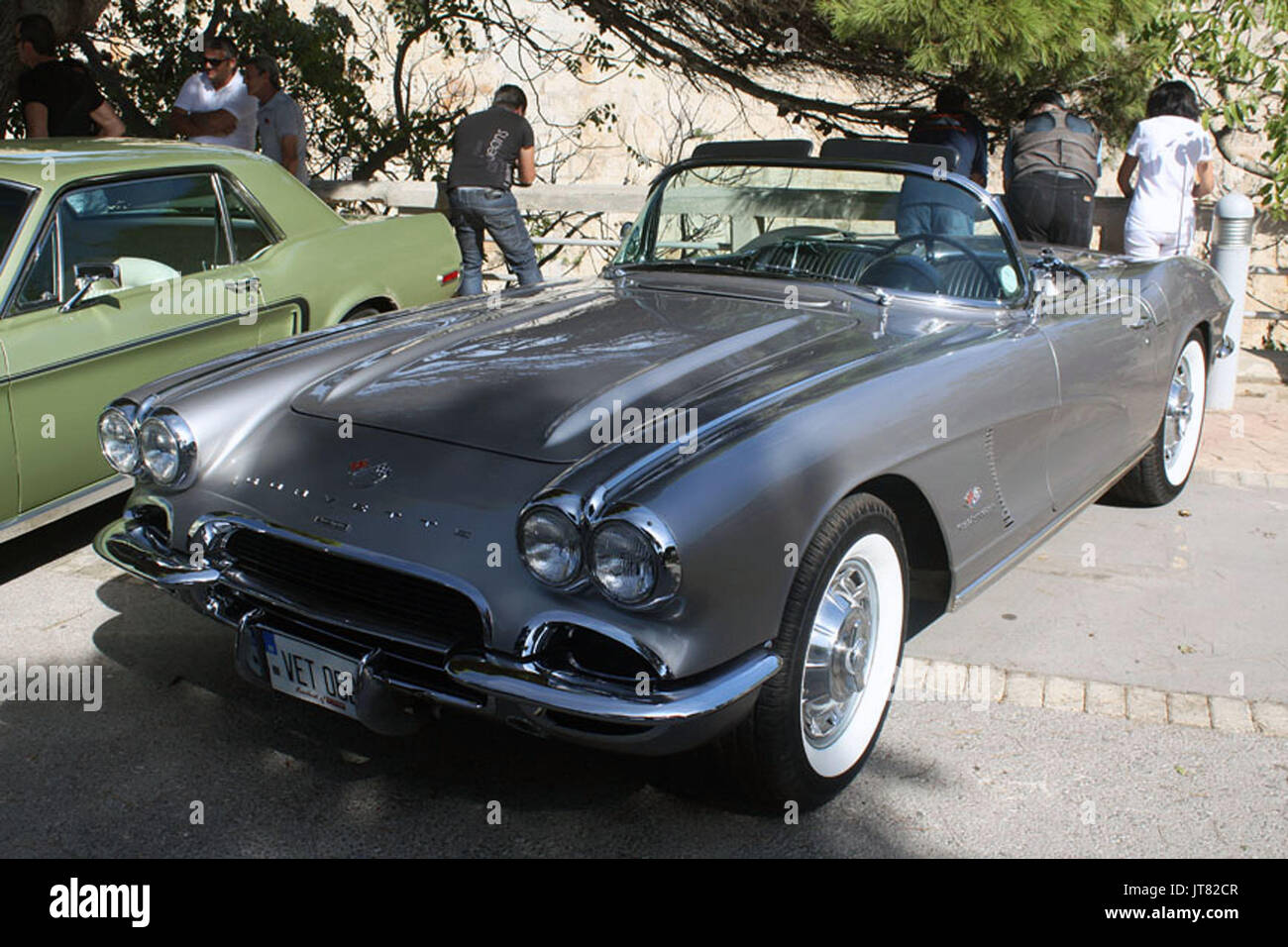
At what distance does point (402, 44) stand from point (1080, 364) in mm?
8469

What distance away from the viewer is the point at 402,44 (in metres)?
11.0

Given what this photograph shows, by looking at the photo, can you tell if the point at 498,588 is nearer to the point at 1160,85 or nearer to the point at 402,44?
the point at 1160,85

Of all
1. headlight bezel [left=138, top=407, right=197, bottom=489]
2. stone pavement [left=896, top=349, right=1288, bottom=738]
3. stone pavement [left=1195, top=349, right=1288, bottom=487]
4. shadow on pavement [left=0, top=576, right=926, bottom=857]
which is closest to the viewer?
shadow on pavement [left=0, top=576, right=926, bottom=857]

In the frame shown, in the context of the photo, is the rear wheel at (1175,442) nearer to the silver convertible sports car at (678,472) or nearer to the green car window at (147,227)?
the silver convertible sports car at (678,472)

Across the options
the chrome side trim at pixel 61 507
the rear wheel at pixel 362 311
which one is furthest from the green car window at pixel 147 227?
the chrome side trim at pixel 61 507

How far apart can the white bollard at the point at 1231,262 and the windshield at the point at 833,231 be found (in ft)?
10.5

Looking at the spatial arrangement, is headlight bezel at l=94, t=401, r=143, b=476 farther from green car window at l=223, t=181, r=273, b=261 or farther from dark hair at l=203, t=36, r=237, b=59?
dark hair at l=203, t=36, r=237, b=59

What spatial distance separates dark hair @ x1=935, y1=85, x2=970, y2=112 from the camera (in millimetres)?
6824

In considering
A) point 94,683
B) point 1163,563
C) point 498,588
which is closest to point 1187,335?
point 1163,563

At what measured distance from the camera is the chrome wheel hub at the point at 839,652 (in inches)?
117

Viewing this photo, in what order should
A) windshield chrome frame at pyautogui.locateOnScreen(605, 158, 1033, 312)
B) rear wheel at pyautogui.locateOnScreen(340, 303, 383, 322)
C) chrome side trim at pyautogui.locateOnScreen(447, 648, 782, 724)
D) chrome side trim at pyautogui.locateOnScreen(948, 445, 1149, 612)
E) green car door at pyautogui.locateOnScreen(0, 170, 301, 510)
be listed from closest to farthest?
chrome side trim at pyautogui.locateOnScreen(447, 648, 782, 724), chrome side trim at pyautogui.locateOnScreen(948, 445, 1149, 612), windshield chrome frame at pyautogui.locateOnScreen(605, 158, 1033, 312), green car door at pyautogui.locateOnScreen(0, 170, 301, 510), rear wheel at pyautogui.locateOnScreen(340, 303, 383, 322)

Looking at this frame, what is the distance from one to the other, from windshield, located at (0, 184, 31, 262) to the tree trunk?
3776 mm

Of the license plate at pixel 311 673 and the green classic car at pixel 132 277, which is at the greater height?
the green classic car at pixel 132 277

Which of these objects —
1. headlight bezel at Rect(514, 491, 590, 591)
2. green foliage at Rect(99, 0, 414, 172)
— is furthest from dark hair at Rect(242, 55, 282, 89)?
headlight bezel at Rect(514, 491, 590, 591)
